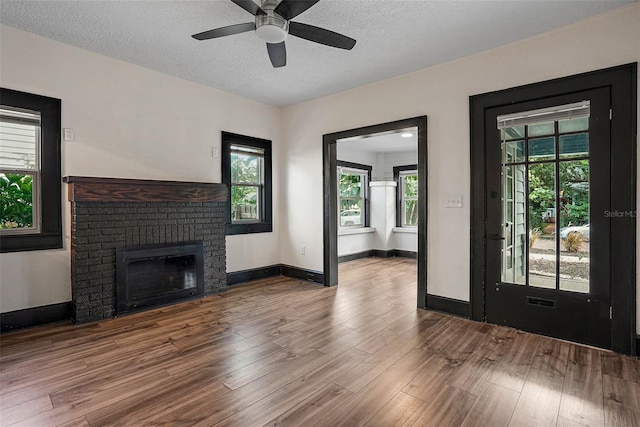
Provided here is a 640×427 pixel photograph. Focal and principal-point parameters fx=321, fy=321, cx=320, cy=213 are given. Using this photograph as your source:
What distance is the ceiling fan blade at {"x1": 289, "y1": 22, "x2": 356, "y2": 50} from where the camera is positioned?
243 centimetres

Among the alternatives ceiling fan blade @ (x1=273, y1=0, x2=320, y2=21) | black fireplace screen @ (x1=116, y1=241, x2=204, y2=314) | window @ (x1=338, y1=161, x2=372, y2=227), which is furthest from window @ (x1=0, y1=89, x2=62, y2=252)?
window @ (x1=338, y1=161, x2=372, y2=227)

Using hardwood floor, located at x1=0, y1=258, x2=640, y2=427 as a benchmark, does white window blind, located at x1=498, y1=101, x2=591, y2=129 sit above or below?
above

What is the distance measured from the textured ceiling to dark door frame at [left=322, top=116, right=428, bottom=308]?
65 centimetres

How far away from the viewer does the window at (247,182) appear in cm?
474

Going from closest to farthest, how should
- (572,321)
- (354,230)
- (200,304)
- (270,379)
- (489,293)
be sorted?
(270,379)
(572,321)
(489,293)
(200,304)
(354,230)

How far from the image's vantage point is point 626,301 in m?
2.60

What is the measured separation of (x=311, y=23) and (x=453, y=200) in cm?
228

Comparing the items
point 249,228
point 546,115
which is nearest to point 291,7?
point 546,115

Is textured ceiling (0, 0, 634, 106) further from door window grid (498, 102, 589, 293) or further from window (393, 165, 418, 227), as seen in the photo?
window (393, 165, 418, 227)

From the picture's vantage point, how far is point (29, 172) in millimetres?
3127

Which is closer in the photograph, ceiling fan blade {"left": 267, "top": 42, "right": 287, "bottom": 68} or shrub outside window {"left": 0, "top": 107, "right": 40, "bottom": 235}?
ceiling fan blade {"left": 267, "top": 42, "right": 287, "bottom": 68}

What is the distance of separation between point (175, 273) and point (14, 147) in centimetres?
200

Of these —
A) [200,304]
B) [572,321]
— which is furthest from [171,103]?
[572,321]

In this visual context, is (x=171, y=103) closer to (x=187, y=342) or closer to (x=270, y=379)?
(x=187, y=342)
